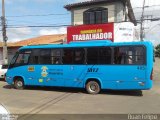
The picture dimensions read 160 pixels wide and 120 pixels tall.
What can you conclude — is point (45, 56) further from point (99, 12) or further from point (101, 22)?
point (99, 12)

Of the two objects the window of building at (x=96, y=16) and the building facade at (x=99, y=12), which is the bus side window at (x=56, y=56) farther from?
the window of building at (x=96, y=16)

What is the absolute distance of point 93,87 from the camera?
14.8 m

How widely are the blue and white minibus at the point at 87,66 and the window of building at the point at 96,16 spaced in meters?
12.4

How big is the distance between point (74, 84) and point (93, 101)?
10.3ft

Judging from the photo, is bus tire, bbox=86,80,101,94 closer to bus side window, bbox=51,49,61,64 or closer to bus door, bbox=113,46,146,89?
bus door, bbox=113,46,146,89

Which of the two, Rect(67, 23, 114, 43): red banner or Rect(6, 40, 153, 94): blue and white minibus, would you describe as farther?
Rect(67, 23, 114, 43): red banner

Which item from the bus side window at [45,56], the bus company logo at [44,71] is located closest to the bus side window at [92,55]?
the bus side window at [45,56]

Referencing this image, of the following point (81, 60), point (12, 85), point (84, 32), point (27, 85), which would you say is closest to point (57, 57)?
point (81, 60)

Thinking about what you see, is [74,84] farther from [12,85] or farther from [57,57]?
[12,85]

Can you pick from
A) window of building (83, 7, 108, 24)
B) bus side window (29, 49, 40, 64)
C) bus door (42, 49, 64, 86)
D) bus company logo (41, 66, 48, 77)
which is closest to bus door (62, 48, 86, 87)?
bus door (42, 49, 64, 86)

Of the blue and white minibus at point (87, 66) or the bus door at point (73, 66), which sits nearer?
the blue and white minibus at point (87, 66)

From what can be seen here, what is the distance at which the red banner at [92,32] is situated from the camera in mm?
23286

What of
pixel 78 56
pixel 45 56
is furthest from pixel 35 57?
pixel 78 56

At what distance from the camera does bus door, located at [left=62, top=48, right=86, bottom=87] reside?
49.5 feet
